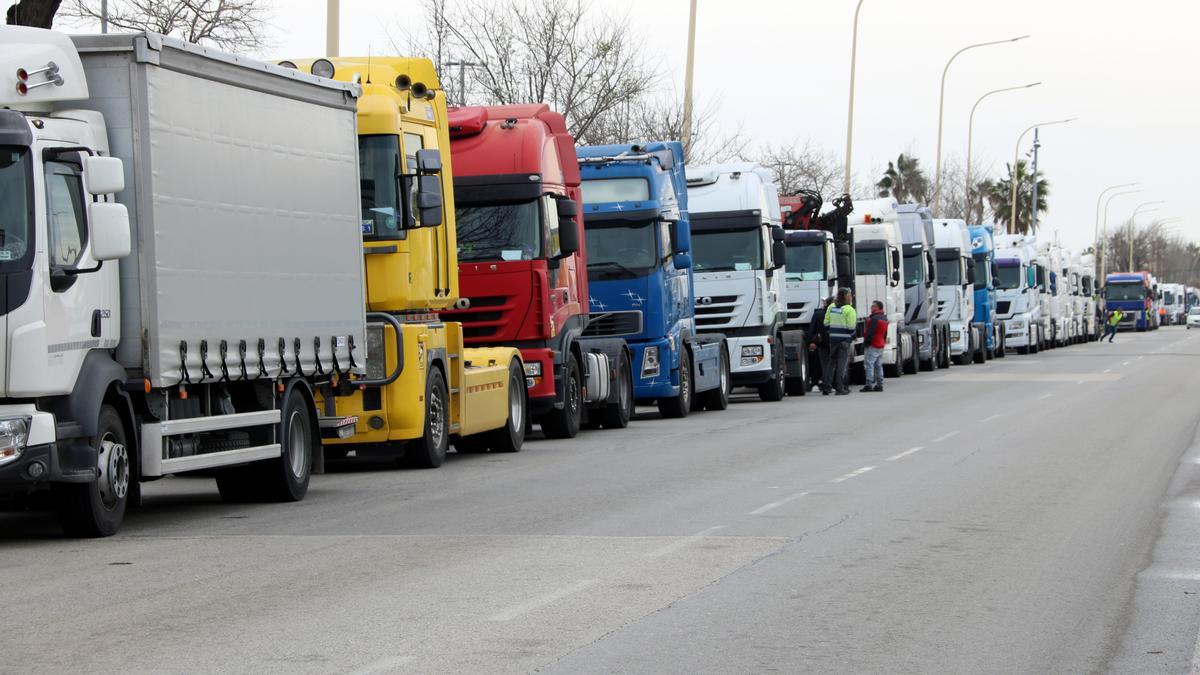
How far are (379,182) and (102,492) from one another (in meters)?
5.67

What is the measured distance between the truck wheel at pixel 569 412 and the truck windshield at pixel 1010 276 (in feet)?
120

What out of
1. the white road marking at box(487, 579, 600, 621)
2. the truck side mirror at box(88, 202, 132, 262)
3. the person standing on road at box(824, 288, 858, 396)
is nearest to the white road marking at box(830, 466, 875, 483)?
the white road marking at box(487, 579, 600, 621)

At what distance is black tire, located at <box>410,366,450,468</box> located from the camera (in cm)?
1744

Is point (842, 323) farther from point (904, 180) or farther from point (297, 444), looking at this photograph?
point (904, 180)

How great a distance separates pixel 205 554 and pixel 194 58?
388 centimetres

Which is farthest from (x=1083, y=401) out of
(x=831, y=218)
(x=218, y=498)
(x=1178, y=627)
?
(x=1178, y=627)

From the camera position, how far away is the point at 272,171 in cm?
1434

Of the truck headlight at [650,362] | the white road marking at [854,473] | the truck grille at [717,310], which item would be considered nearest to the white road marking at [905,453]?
the white road marking at [854,473]

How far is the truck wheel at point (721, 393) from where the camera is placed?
28.4 meters

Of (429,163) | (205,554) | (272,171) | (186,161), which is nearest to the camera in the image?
(205,554)

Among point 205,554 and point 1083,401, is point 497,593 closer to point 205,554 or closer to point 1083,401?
point 205,554

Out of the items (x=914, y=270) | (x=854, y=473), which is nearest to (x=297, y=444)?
(x=854, y=473)

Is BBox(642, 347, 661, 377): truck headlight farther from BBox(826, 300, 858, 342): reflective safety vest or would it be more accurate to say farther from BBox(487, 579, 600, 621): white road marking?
BBox(487, 579, 600, 621): white road marking

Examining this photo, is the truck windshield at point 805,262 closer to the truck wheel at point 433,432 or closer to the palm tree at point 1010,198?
the truck wheel at point 433,432
